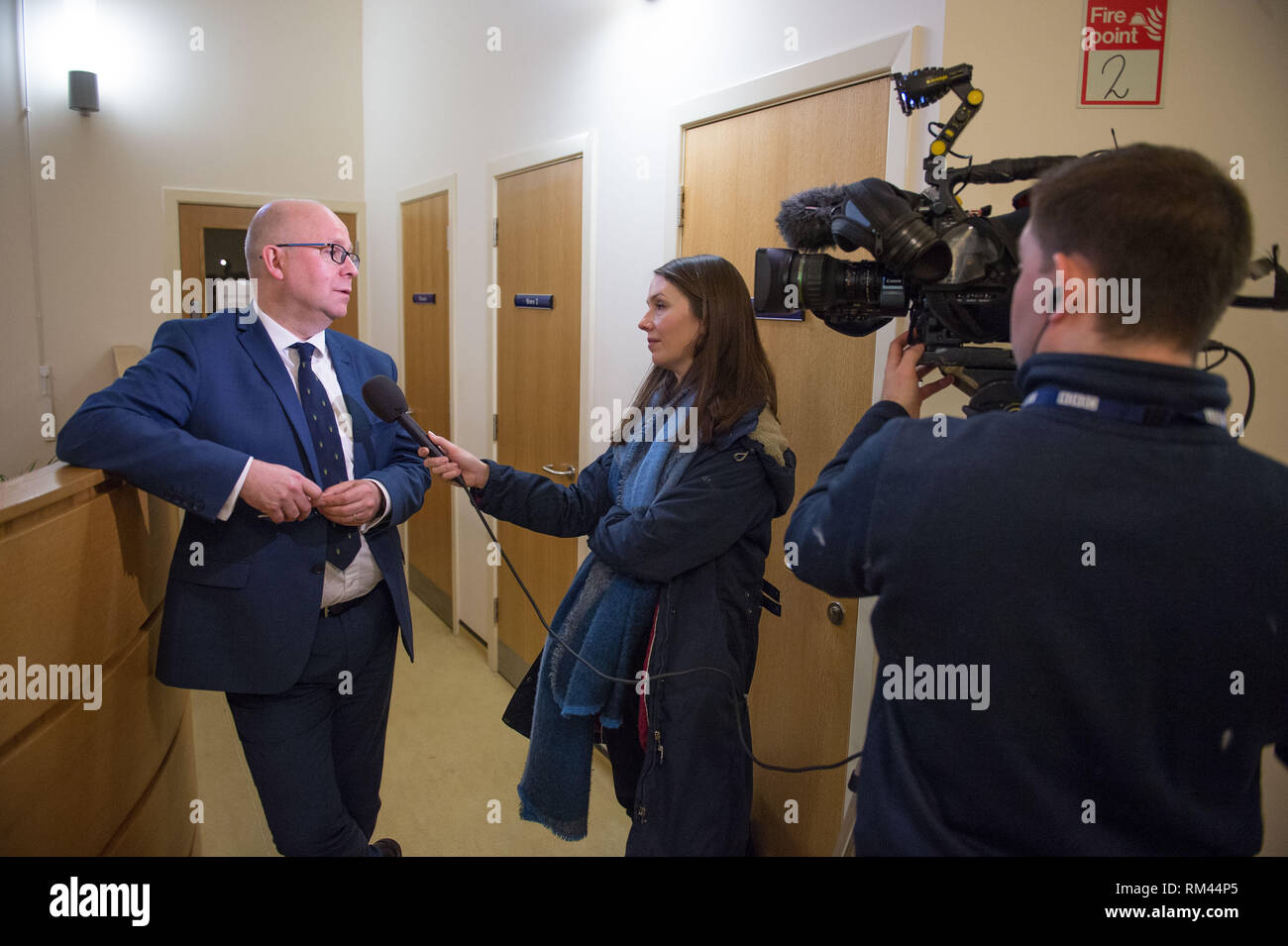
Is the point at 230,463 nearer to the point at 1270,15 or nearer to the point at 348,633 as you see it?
the point at 348,633

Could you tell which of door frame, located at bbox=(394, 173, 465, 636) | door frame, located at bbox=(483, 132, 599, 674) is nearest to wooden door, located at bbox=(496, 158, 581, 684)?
door frame, located at bbox=(483, 132, 599, 674)

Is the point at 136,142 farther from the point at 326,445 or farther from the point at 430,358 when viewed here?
the point at 326,445

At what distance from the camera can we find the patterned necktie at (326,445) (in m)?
→ 1.68

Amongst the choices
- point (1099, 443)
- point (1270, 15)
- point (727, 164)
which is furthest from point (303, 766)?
point (1270, 15)

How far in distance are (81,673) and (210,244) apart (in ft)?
12.7

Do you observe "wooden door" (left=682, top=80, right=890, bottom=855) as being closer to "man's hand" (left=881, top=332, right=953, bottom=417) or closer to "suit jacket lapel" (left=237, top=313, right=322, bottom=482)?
"man's hand" (left=881, top=332, right=953, bottom=417)

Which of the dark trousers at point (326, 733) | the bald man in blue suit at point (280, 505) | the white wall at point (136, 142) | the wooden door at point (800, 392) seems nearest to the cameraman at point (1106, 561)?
the wooden door at point (800, 392)

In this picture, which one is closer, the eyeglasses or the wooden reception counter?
the wooden reception counter

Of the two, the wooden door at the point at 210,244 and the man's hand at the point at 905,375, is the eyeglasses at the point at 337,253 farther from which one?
the wooden door at the point at 210,244

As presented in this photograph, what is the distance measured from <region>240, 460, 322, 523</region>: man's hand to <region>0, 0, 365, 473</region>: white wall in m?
3.65

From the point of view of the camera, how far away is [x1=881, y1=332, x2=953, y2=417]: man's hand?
1.14 meters

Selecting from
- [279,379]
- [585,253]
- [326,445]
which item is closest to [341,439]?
[326,445]

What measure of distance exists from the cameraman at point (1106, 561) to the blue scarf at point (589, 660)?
0.81 metres

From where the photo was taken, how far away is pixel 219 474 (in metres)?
1.47
